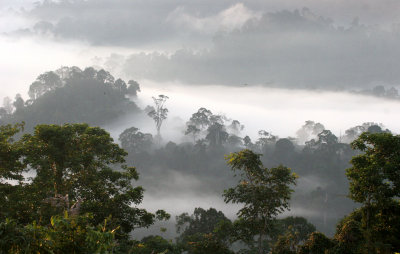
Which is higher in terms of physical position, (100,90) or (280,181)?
(100,90)

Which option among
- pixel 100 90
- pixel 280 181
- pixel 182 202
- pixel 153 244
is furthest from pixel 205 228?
pixel 100 90

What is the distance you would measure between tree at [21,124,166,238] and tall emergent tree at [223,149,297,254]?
6245 millimetres

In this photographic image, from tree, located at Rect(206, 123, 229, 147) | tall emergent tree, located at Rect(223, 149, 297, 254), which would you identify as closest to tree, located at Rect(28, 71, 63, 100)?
tree, located at Rect(206, 123, 229, 147)

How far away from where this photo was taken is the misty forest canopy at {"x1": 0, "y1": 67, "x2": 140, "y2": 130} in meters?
130

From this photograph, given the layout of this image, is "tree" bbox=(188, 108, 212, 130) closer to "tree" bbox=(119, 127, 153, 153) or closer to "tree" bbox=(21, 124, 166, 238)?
"tree" bbox=(119, 127, 153, 153)

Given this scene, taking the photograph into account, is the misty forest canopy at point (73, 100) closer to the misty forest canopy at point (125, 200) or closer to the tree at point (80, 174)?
the misty forest canopy at point (125, 200)

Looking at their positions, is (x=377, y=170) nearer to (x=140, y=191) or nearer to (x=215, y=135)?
(x=140, y=191)

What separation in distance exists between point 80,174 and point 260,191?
36.4ft

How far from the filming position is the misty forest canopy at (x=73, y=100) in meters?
130

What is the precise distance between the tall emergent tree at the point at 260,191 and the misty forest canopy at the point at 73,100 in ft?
404

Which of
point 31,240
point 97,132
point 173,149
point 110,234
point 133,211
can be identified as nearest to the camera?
point 31,240

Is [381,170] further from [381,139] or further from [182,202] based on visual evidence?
[182,202]

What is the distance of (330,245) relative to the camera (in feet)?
60.6

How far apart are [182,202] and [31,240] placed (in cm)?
9514
